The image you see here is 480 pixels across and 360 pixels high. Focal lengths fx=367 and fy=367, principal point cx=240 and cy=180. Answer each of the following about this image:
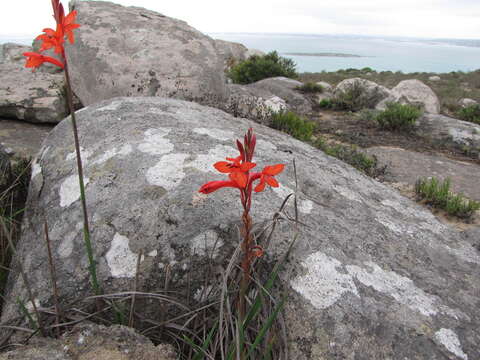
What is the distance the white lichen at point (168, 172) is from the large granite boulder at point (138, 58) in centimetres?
335

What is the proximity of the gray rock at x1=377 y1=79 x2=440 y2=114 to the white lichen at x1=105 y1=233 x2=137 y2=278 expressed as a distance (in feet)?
35.2

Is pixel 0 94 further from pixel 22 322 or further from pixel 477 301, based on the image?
pixel 477 301

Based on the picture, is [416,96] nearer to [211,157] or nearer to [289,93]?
[289,93]

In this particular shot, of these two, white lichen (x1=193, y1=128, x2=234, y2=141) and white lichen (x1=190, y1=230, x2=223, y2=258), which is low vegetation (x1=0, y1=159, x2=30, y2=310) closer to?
white lichen (x1=193, y1=128, x2=234, y2=141)

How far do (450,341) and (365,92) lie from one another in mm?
10118

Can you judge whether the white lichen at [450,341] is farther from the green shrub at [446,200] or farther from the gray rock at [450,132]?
the gray rock at [450,132]

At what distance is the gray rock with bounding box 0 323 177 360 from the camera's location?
3.64 ft

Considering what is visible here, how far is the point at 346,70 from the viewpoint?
32.2 meters

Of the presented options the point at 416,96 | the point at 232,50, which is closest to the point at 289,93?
the point at 416,96

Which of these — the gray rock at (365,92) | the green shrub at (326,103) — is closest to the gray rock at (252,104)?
the green shrub at (326,103)

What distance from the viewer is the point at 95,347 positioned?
1163mm

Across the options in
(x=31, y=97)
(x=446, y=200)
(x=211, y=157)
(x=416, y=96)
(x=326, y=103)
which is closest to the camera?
(x=211, y=157)

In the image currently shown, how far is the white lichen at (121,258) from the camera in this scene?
1.69 metres

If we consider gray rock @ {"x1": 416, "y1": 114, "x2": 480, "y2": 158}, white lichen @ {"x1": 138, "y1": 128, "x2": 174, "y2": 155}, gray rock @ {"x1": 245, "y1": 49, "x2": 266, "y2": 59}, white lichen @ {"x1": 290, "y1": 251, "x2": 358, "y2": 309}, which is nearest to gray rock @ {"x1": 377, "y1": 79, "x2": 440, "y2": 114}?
gray rock @ {"x1": 416, "y1": 114, "x2": 480, "y2": 158}
